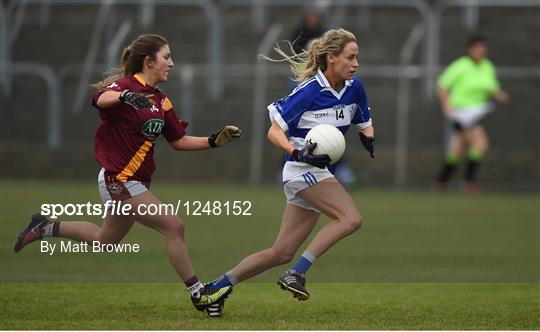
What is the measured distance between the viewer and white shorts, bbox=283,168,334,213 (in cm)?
899

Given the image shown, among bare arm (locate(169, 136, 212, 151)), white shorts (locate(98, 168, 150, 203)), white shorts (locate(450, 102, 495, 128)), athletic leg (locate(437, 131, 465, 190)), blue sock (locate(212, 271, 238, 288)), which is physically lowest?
athletic leg (locate(437, 131, 465, 190))

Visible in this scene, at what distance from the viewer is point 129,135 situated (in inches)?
358

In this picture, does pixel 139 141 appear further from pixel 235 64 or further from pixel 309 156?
pixel 235 64

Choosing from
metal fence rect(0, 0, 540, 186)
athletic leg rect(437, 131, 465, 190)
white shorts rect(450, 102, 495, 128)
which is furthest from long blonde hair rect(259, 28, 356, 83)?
metal fence rect(0, 0, 540, 186)

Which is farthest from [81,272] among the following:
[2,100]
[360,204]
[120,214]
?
[2,100]

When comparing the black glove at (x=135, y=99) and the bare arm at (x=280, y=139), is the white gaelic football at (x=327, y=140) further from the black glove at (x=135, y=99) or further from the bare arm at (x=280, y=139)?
the black glove at (x=135, y=99)

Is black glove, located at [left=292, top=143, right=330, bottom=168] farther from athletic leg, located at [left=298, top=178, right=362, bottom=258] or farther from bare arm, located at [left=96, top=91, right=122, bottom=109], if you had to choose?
bare arm, located at [left=96, top=91, right=122, bottom=109]

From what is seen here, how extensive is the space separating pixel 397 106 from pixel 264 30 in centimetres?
362

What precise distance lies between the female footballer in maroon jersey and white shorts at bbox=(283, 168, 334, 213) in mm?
543

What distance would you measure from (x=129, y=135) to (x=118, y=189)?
38cm

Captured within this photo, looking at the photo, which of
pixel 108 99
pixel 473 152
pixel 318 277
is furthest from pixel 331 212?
pixel 473 152

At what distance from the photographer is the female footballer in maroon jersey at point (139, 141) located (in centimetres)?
898

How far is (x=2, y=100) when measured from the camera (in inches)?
907

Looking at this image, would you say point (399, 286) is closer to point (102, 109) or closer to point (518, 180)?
point (102, 109)
